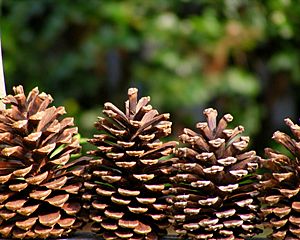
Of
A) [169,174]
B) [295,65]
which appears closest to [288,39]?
[295,65]

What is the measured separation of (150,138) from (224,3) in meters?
2.41

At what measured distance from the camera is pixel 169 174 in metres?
0.83

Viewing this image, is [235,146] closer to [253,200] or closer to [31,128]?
[253,200]

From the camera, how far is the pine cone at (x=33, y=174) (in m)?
0.82

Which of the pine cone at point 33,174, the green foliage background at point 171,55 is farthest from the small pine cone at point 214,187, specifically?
the green foliage background at point 171,55

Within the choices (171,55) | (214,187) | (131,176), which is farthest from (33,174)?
(171,55)

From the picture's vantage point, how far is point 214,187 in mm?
795

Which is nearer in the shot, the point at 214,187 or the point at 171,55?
the point at 214,187

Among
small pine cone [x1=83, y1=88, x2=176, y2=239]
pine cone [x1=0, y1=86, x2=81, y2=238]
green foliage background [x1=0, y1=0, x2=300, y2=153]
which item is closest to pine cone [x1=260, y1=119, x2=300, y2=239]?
small pine cone [x1=83, y1=88, x2=176, y2=239]

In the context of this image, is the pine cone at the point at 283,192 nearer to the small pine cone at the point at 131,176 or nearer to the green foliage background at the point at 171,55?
the small pine cone at the point at 131,176

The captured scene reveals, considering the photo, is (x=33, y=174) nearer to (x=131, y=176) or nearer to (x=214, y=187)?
(x=131, y=176)

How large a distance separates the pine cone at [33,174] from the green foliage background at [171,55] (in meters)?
2.22

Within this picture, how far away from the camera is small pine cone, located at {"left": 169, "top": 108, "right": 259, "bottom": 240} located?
790mm

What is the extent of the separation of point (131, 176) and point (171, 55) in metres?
2.42
